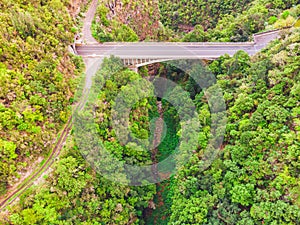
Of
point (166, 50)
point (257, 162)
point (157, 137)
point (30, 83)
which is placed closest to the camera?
point (257, 162)

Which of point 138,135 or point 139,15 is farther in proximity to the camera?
point 139,15

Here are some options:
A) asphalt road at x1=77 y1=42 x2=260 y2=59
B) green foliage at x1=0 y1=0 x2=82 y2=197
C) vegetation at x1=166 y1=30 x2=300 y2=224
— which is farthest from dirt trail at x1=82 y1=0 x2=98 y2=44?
vegetation at x1=166 y1=30 x2=300 y2=224

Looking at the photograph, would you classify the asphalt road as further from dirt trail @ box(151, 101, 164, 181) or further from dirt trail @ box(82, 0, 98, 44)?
dirt trail @ box(151, 101, 164, 181)

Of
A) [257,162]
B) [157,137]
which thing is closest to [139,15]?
[157,137]

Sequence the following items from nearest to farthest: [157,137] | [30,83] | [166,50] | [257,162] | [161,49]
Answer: [257,162] < [30,83] < [157,137] < [166,50] < [161,49]

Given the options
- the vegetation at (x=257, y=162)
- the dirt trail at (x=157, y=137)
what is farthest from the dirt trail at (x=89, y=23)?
the vegetation at (x=257, y=162)

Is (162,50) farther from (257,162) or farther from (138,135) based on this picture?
(257,162)

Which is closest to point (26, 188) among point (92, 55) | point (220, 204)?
point (220, 204)

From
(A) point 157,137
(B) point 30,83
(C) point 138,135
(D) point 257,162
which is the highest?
(B) point 30,83
